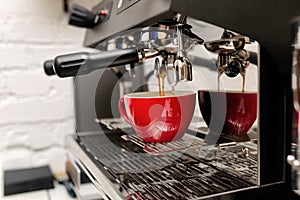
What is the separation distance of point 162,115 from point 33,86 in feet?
1.94

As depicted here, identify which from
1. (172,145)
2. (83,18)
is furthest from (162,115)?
(83,18)

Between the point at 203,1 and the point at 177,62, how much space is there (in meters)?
0.11

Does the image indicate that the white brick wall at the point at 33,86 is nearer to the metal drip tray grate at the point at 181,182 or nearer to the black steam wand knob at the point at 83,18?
the black steam wand knob at the point at 83,18

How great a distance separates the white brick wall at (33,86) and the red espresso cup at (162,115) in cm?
55

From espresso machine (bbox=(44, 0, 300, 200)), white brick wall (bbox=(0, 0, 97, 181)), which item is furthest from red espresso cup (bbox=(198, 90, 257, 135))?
white brick wall (bbox=(0, 0, 97, 181))

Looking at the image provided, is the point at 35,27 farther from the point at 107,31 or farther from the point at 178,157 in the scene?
the point at 178,157

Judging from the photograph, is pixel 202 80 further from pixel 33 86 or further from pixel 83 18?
pixel 33 86

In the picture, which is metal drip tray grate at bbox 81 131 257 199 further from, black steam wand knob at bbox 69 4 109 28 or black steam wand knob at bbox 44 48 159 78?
black steam wand knob at bbox 69 4 109 28

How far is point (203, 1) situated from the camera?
1.14 ft

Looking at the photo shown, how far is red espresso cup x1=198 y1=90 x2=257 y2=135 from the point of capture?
1.57 ft

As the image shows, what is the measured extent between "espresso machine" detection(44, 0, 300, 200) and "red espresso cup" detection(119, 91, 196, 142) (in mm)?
15

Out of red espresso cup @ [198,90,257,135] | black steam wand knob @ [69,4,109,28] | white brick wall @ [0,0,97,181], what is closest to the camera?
red espresso cup @ [198,90,257,135]

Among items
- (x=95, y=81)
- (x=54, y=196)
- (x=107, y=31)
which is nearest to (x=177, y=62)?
(x=107, y=31)

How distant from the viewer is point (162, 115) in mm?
458
